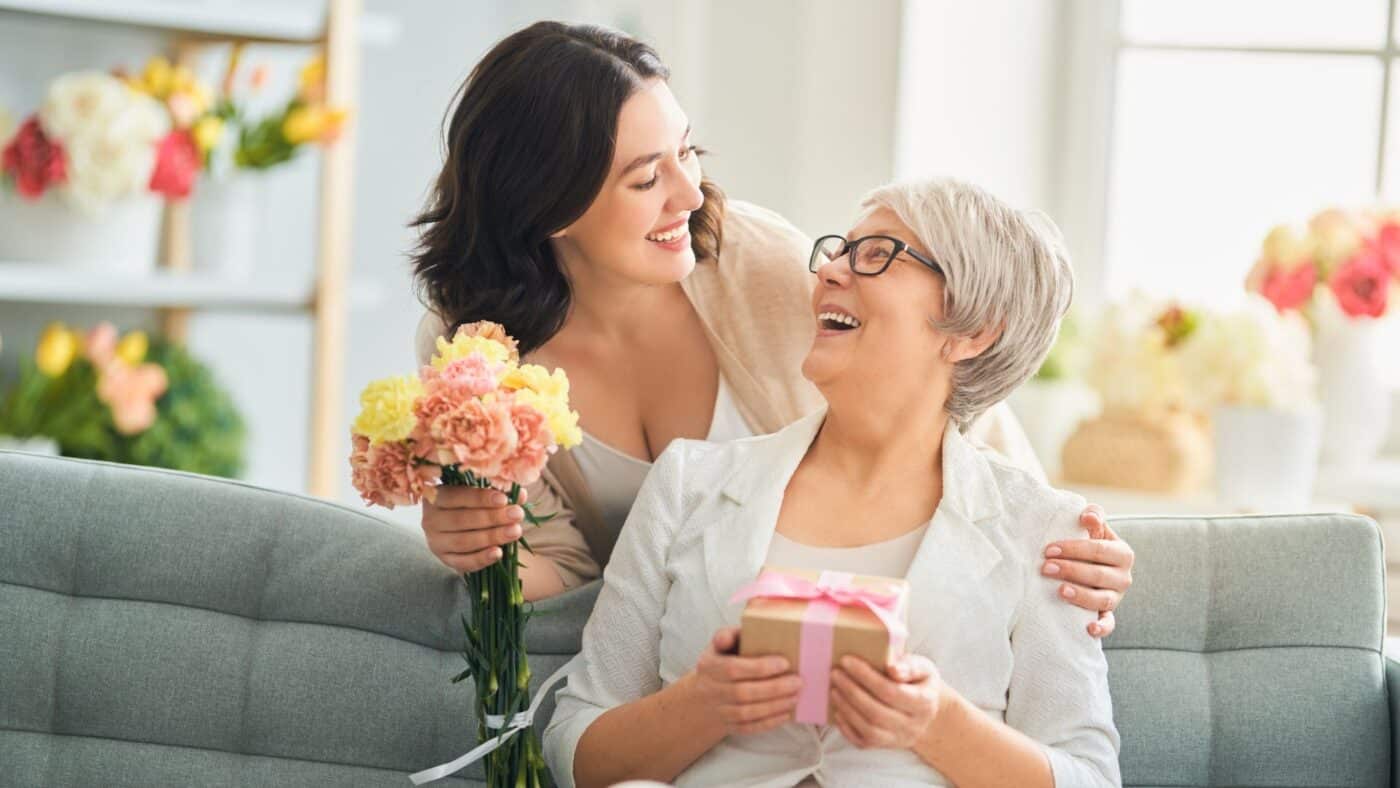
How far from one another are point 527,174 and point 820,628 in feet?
2.78

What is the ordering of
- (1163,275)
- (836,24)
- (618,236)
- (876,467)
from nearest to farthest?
(876,467) < (618,236) < (836,24) < (1163,275)

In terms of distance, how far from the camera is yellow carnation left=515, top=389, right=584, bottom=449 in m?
1.61

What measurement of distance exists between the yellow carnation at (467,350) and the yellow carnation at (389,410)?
0.04 m

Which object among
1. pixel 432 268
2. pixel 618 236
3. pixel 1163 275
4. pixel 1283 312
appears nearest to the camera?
pixel 618 236

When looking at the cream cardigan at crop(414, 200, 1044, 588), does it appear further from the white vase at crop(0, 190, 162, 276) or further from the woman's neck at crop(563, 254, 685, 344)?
the white vase at crop(0, 190, 162, 276)

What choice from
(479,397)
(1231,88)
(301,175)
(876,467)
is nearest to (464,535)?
(479,397)

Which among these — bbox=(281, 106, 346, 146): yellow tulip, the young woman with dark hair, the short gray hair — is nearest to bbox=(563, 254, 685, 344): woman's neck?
the young woman with dark hair

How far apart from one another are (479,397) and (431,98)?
2.39 meters

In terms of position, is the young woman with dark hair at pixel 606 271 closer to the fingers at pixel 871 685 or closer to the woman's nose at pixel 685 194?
the woman's nose at pixel 685 194

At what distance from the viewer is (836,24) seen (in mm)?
3363

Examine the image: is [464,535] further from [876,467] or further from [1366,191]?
[1366,191]

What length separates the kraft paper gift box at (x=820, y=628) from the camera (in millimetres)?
1497

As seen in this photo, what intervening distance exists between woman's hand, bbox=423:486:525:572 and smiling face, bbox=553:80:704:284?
18.5 inches

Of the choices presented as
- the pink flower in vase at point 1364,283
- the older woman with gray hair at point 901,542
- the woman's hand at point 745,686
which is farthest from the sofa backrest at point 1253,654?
the pink flower in vase at point 1364,283
